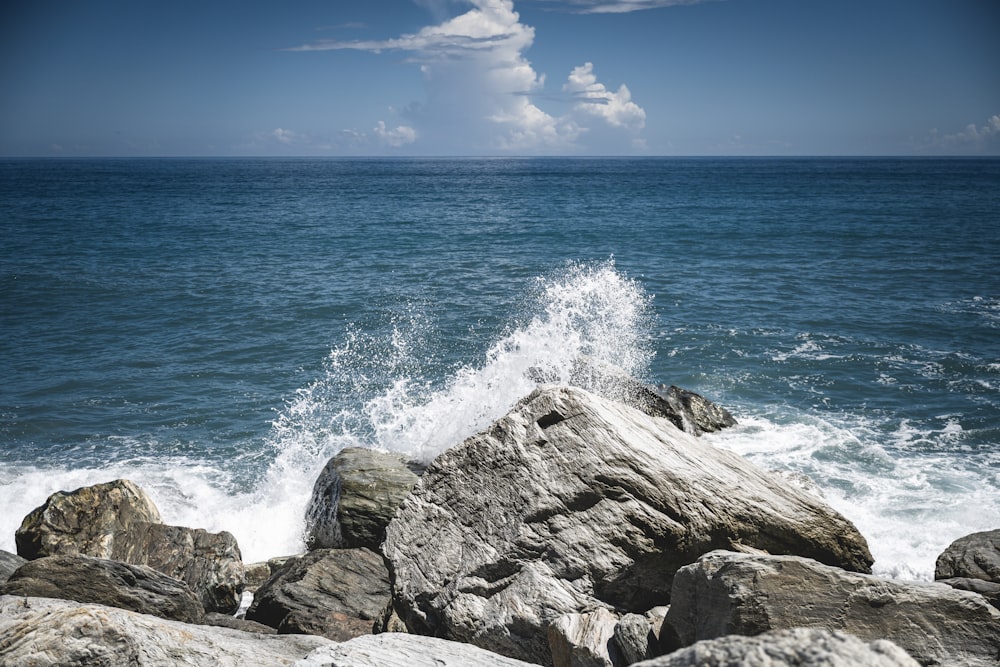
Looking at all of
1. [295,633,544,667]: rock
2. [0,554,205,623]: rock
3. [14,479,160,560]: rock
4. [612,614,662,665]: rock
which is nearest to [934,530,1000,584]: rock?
[612,614,662,665]: rock

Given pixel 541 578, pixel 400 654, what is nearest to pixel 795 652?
pixel 400 654

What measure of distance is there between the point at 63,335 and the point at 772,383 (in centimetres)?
2191

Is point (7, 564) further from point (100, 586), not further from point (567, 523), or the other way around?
point (567, 523)

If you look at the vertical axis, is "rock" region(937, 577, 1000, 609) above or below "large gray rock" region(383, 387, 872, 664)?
→ below

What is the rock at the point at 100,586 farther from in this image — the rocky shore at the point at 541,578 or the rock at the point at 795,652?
the rock at the point at 795,652

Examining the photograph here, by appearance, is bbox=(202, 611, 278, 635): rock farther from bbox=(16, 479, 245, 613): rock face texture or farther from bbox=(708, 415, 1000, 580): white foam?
bbox=(708, 415, 1000, 580): white foam

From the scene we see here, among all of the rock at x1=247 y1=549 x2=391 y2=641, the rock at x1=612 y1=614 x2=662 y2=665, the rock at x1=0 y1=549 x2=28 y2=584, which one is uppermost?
the rock at x1=612 y1=614 x2=662 y2=665

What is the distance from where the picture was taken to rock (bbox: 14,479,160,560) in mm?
10312

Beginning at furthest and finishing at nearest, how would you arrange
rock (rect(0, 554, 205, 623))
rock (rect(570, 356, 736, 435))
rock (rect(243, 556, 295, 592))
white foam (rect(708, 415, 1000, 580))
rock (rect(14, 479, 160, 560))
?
rock (rect(570, 356, 736, 435)) → white foam (rect(708, 415, 1000, 580)) → rock (rect(14, 479, 160, 560)) → rock (rect(243, 556, 295, 592)) → rock (rect(0, 554, 205, 623))

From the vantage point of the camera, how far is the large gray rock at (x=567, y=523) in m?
6.76

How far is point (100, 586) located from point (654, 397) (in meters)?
11.0

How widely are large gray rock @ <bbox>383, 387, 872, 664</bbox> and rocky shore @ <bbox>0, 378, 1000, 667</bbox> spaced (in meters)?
0.02

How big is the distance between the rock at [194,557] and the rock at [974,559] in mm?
9395

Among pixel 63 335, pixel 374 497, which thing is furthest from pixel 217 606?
pixel 63 335
